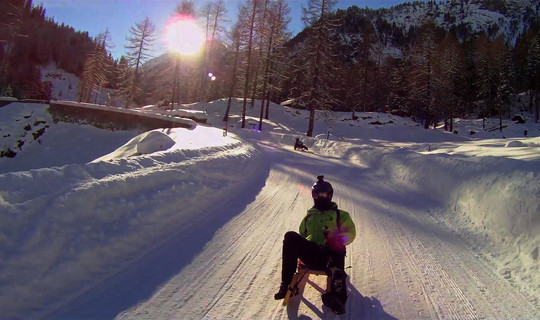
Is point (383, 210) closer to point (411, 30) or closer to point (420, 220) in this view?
point (420, 220)

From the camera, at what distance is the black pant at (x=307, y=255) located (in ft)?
11.0

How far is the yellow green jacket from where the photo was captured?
360 centimetres

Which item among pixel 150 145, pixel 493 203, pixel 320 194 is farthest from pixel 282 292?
pixel 150 145

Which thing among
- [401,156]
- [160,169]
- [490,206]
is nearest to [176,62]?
[401,156]

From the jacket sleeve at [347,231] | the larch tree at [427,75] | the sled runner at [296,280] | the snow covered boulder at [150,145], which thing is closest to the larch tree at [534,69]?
the larch tree at [427,75]

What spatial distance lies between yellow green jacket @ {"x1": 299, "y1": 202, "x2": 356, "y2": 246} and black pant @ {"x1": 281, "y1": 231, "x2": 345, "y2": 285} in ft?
0.74

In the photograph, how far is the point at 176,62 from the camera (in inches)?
1412

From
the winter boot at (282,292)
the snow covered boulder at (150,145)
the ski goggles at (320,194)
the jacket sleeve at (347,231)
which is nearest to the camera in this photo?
the winter boot at (282,292)

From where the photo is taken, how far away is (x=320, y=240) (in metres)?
3.65

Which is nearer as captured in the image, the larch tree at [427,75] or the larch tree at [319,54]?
the larch tree at [319,54]

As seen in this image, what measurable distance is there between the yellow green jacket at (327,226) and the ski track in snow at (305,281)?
1.95ft

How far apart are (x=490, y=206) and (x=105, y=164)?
7558mm

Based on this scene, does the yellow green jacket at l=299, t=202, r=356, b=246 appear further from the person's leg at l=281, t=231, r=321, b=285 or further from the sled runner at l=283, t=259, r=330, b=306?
the sled runner at l=283, t=259, r=330, b=306

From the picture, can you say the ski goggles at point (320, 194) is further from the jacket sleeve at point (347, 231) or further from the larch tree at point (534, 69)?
the larch tree at point (534, 69)
